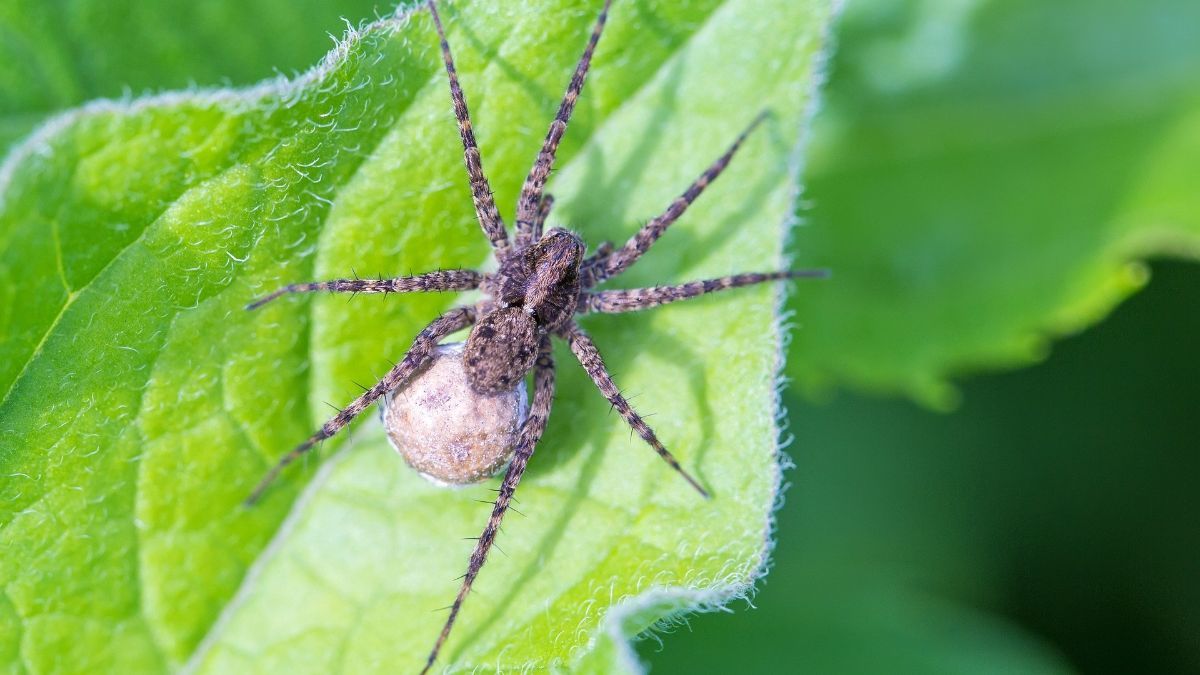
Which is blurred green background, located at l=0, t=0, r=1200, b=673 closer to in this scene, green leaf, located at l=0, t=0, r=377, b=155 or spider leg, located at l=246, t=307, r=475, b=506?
green leaf, located at l=0, t=0, r=377, b=155

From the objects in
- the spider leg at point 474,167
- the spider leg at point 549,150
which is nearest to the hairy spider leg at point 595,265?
the spider leg at point 549,150

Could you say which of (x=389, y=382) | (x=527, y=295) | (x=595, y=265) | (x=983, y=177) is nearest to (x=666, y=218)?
(x=595, y=265)

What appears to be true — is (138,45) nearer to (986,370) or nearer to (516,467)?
(516,467)

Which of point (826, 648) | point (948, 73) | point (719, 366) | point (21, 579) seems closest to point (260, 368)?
point (21, 579)

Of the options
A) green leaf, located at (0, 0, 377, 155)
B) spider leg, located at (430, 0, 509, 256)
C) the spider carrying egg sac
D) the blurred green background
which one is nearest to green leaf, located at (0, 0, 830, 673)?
spider leg, located at (430, 0, 509, 256)

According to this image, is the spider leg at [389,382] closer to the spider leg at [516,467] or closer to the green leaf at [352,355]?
the green leaf at [352,355]

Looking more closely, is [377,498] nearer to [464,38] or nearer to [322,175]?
[322,175]
